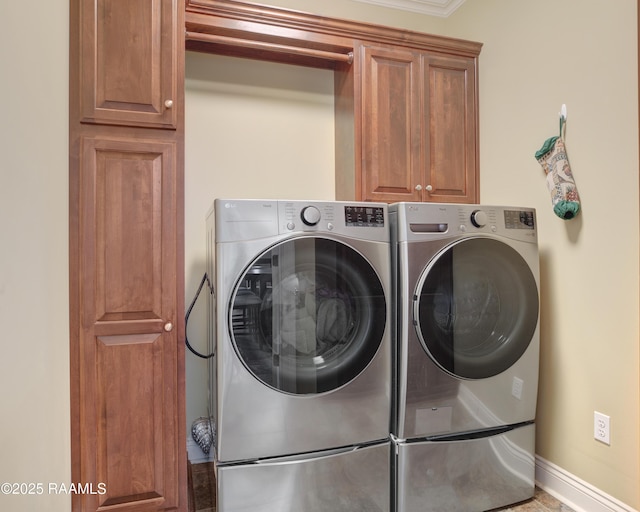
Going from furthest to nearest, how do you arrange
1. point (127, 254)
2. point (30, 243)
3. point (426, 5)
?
point (426, 5), point (127, 254), point (30, 243)

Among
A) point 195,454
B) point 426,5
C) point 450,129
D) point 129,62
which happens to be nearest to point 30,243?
point 129,62

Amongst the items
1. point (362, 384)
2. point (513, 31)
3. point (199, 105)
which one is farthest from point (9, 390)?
point (513, 31)

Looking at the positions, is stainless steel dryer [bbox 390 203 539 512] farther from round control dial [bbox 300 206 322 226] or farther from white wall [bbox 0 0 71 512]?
white wall [bbox 0 0 71 512]

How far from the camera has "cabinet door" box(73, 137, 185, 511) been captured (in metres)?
1.44

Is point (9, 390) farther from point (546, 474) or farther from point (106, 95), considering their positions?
point (546, 474)

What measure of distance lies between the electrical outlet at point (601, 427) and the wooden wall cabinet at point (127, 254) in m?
1.64

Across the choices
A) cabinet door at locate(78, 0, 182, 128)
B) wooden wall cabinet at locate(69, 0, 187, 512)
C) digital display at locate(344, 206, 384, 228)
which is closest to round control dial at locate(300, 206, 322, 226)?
digital display at locate(344, 206, 384, 228)

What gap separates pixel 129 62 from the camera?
4.95 ft

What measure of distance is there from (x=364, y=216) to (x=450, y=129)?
1.01 meters

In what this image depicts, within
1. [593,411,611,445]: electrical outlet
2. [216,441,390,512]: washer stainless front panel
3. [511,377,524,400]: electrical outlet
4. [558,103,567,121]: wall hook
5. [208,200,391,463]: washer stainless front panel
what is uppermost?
[558,103,567,121]: wall hook

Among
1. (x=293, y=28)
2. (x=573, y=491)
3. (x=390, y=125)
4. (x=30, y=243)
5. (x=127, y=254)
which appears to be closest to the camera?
(x=30, y=243)

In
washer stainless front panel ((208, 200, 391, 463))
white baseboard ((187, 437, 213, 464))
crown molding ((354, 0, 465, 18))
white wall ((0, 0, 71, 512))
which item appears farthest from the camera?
crown molding ((354, 0, 465, 18))

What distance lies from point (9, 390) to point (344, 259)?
1266mm

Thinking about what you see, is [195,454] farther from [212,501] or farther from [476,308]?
[476,308]
